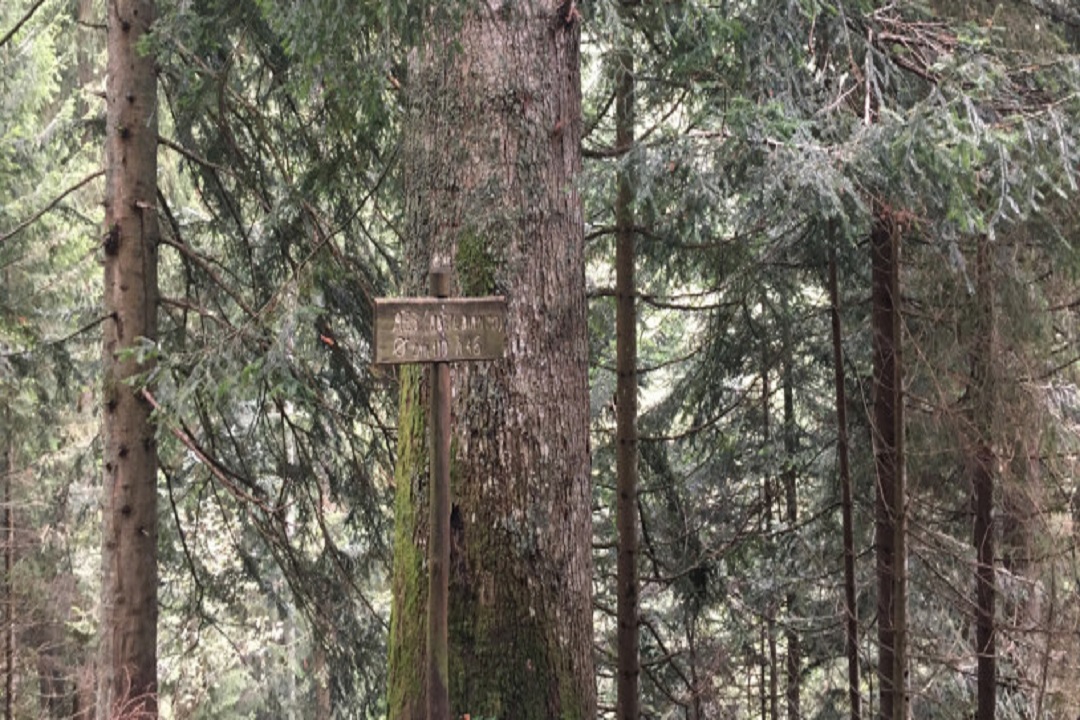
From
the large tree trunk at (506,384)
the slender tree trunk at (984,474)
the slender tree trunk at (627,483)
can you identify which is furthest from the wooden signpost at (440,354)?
the slender tree trunk at (984,474)

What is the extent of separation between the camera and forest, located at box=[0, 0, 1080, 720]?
3500 millimetres

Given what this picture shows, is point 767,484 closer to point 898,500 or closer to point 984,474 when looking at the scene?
point 984,474

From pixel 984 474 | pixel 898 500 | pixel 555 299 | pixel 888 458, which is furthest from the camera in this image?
pixel 888 458

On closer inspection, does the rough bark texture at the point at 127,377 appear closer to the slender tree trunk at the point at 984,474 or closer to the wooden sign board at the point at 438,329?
the wooden sign board at the point at 438,329

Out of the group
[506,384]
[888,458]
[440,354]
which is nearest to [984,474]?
[888,458]

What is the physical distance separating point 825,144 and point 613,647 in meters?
7.53

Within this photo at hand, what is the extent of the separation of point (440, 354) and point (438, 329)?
3.4 inches

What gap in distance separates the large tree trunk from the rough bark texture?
2.21 m

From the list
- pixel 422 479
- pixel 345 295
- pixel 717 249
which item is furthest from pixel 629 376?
pixel 422 479

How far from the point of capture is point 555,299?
141 inches

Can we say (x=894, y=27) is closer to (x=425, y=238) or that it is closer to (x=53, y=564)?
(x=425, y=238)

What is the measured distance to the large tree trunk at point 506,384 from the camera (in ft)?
11.1

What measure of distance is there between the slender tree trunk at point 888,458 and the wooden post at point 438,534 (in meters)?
3.00

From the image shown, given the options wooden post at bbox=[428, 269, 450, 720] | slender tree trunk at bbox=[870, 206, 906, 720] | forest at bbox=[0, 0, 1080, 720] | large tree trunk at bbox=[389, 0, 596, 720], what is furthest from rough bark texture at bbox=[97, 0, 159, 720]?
slender tree trunk at bbox=[870, 206, 906, 720]
